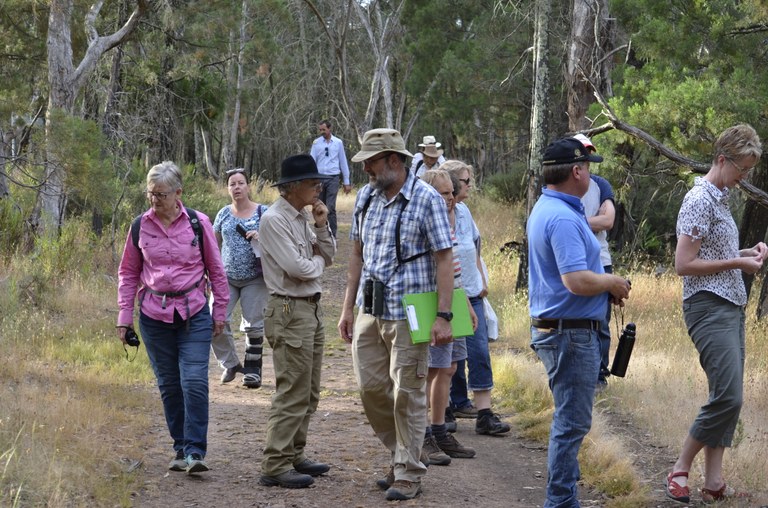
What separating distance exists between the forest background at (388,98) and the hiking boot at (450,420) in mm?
3017

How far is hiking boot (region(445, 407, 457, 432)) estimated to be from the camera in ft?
24.2

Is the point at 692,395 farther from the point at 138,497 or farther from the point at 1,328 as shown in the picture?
the point at 1,328

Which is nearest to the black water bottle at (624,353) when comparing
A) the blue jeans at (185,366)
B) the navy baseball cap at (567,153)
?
the navy baseball cap at (567,153)

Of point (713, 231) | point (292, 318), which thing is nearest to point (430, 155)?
point (292, 318)

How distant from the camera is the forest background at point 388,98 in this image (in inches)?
380

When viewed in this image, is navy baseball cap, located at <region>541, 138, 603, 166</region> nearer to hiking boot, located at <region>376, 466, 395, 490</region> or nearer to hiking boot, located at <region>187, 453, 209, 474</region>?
hiking boot, located at <region>376, 466, 395, 490</region>

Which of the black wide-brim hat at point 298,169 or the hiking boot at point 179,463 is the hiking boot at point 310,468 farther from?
the black wide-brim hat at point 298,169

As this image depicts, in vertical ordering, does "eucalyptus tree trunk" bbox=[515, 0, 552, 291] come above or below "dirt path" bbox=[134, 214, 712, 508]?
above

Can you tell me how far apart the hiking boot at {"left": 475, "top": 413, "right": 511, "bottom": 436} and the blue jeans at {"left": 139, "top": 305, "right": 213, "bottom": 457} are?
234 cm

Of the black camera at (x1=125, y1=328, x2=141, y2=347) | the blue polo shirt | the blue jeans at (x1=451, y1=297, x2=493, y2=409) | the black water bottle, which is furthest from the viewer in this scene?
the blue jeans at (x1=451, y1=297, x2=493, y2=409)

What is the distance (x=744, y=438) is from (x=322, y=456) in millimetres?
2933

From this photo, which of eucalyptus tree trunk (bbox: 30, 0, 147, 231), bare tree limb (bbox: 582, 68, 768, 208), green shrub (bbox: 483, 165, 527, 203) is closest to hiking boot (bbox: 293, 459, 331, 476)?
bare tree limb (bbox: 582, 68, 768, 208)

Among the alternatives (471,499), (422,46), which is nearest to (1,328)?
(471,499)

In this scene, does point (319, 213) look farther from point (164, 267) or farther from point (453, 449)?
point (453, 449)
